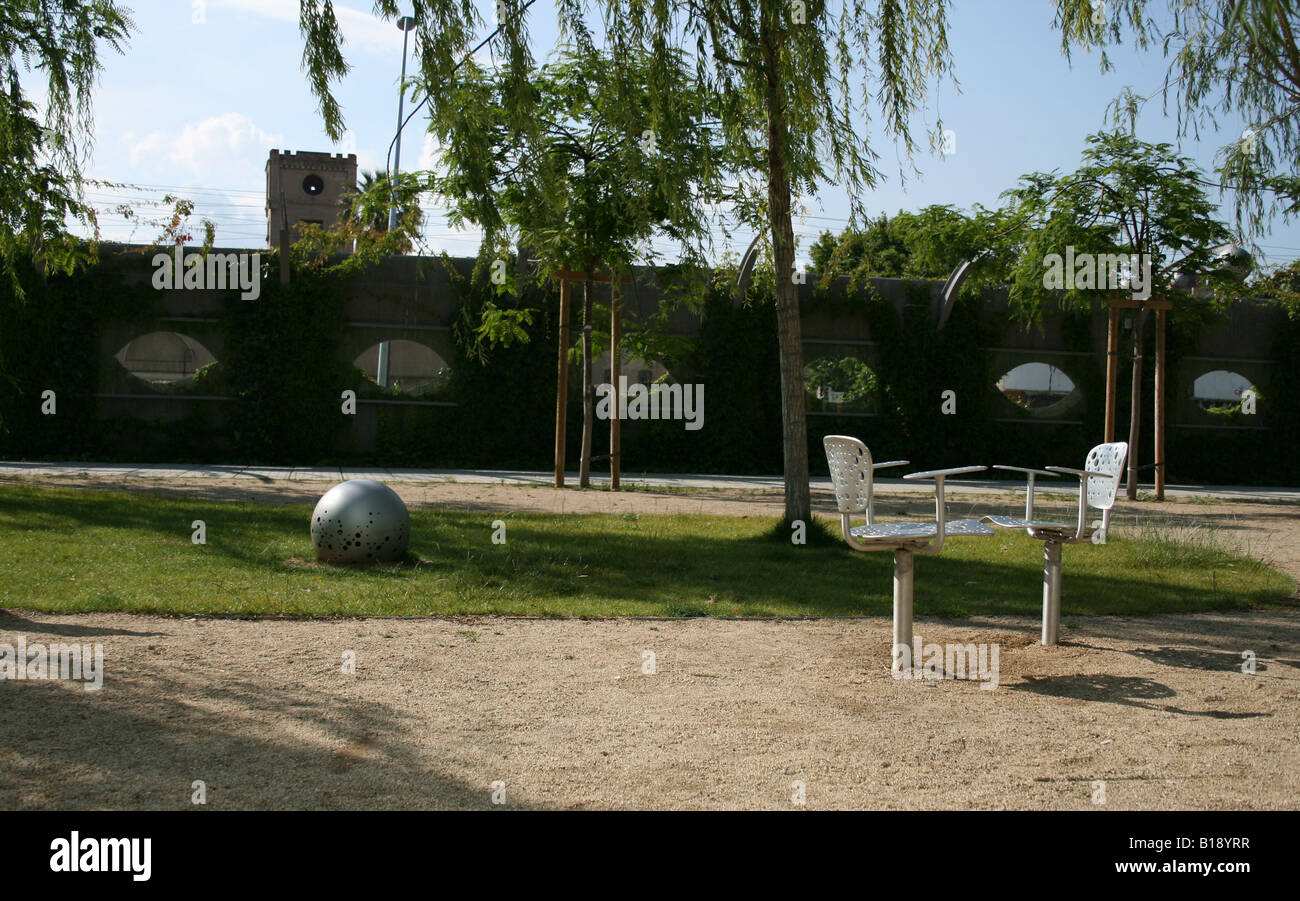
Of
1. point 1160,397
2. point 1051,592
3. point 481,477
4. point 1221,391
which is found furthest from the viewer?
point 1221,391

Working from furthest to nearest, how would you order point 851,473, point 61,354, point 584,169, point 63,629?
point 61,354 < point 584,169 < point 63,629 < point 851,473

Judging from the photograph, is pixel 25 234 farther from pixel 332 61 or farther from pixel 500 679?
pixel 500 679

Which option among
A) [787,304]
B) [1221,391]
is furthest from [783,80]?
[1221,391]

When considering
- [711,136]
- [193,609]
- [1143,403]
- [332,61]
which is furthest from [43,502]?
[1143,403]

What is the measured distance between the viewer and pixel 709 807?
3801mm

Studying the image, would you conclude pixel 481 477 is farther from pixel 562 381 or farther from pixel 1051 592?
pixel 1051 592

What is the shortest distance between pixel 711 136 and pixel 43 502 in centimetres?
898

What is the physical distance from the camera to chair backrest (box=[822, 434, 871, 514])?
6074 millimetres

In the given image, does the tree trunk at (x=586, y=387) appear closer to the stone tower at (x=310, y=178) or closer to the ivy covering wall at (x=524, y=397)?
the ivy covering wall at (x=524, y=397)

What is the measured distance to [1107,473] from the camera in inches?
263

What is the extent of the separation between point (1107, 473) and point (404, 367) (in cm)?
1991

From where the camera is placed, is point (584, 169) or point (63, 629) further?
point (584, 169)

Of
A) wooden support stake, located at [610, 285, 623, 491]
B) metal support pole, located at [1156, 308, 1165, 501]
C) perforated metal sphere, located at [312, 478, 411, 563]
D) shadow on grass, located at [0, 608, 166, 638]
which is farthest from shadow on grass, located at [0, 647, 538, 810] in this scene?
metal support pole, located at [1156, 308, 1165, 501]

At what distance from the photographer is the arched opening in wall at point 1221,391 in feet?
80.6
